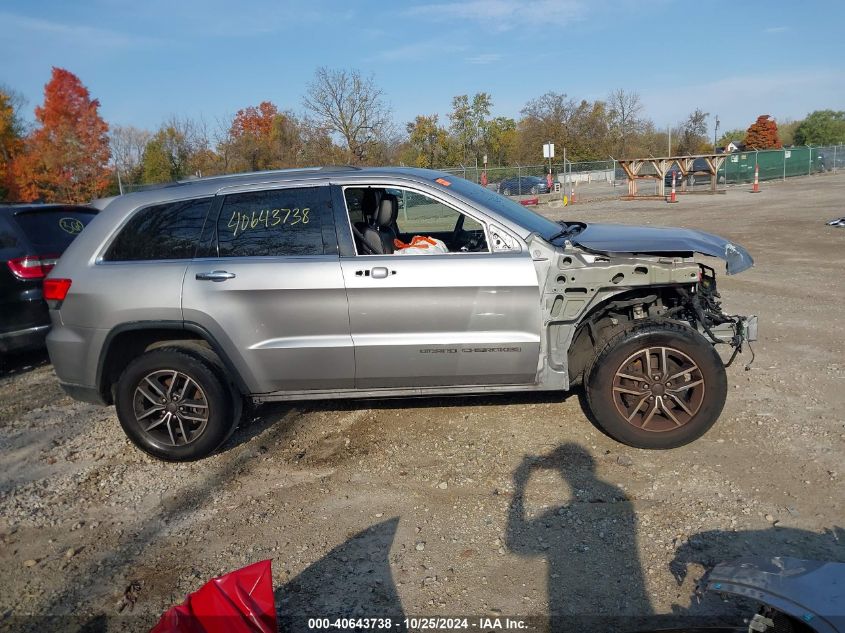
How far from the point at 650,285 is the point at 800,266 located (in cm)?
763

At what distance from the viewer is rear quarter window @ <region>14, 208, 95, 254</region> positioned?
6.87m

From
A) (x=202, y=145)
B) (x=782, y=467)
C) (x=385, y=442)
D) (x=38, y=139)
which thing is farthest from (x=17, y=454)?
(x=38, y=139)

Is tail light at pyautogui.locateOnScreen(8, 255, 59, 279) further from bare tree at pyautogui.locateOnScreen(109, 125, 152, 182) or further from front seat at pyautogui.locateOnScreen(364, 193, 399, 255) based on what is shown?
bare tree at pyautogui.locateOnScreen(109, 125, 152, 182)

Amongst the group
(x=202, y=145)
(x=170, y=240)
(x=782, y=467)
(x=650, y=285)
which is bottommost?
(x=782, y=467)

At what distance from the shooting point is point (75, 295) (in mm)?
4367

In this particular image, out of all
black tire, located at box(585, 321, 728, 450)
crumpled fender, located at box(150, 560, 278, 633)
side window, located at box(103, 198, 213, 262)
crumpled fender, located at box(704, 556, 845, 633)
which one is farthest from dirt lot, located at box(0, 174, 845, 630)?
side window, located at box(103, 198, 213, 262)

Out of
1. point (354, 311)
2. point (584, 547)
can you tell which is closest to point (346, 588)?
point (584, 547)

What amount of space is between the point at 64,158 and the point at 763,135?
63.5 metres

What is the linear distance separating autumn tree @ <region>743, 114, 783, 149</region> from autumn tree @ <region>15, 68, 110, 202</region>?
60.0m

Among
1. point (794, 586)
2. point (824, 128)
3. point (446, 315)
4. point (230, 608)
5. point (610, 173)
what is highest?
point (824, 128)

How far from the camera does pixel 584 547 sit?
10.6ft

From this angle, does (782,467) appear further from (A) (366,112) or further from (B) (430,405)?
(A) (366,112)

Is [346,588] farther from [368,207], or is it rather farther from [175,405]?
[368,207]

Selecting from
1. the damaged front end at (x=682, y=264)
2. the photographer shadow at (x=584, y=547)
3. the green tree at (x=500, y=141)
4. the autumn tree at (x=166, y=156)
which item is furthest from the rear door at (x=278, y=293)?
the green tree at (x=500, y=141)
